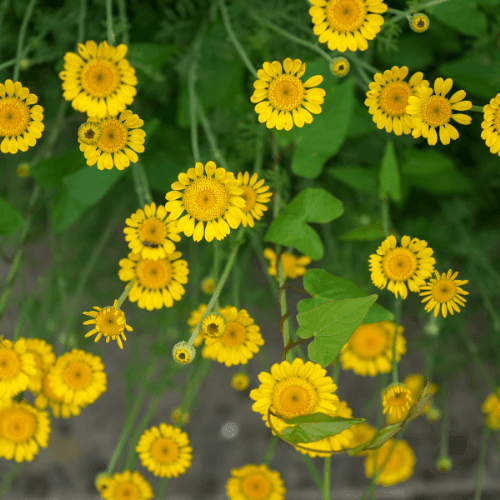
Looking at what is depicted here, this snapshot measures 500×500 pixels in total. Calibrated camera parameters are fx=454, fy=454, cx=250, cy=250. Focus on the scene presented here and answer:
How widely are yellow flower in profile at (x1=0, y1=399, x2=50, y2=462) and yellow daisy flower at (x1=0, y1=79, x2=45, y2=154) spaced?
428mm

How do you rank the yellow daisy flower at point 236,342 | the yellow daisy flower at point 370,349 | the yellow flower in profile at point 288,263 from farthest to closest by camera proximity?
the yellow daisy flower at point 370,349 < the yellow flower in profile at point 288,263 < the yellow daisy flower at point 236,342

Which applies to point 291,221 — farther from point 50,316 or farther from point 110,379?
point 110,379

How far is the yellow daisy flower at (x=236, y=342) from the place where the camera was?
0.65 metres

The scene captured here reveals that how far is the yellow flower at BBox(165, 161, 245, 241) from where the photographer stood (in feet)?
1.84

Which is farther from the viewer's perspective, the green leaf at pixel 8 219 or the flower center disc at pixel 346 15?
the green leaf at pixel 8 219

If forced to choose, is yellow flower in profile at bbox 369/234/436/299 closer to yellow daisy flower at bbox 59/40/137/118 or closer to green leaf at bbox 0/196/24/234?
yellow daisy flower at bbox 59/40/137/118

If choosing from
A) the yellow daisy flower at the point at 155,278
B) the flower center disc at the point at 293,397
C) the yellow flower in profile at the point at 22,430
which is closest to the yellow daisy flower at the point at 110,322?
the yellow daisy flower at the point at 155,278

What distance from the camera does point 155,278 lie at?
67 cm

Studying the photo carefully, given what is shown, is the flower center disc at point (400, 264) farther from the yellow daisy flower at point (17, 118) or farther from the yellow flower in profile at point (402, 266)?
the yellow daisy flower at point (17, 118)

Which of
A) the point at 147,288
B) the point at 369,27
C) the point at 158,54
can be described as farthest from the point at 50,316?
the point at 369,27

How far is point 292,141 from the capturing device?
71 cm

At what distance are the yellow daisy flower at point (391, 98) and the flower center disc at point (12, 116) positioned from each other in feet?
1.45

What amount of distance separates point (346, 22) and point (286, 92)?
0.11 meters

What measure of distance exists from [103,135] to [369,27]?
1.18 feet
